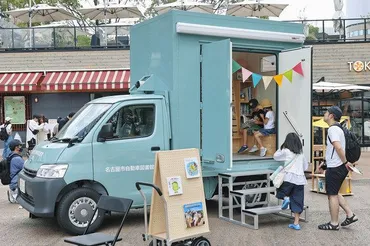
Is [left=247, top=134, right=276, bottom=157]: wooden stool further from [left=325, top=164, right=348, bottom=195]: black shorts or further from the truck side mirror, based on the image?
the truck side mirror

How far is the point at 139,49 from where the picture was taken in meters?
9.04

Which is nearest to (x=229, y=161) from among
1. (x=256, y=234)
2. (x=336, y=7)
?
(x=256, y=234)

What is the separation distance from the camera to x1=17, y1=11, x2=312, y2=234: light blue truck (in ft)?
23.7

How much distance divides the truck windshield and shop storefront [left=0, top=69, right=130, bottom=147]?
1072 cm

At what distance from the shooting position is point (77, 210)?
23.8ft

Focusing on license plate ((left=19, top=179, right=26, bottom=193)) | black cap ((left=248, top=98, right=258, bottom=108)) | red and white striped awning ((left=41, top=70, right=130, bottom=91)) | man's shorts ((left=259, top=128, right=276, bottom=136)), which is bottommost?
license plate ((left=19, top=179, right=26, bottom=193))

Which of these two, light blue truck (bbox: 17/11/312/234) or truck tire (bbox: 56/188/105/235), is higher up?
light blue truck (bbox: 17/11/312/234)

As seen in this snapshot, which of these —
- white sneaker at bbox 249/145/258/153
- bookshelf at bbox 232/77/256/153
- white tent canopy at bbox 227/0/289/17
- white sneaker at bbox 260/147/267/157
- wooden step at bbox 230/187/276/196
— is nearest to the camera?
wooden step at bbox 230/187/276/196

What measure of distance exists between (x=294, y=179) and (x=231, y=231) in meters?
1.27

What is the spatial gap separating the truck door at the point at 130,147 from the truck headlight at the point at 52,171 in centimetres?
48

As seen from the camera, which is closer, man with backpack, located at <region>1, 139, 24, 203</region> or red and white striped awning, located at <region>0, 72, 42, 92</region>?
man with backpack, located at <region>1, 139, 24, 203</region>

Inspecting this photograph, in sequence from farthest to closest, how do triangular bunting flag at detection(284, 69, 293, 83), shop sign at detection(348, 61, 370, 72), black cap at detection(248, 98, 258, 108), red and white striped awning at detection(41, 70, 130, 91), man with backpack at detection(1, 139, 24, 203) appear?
1. shop sign at detection(348, 61, 370, 72)
2. red and white striped awning at detection(41, 70, 130, 91)
3. black cap at detection(248, 98, 258, 108)
4. man with backpack at detection(1, 139, 24, 203)
5. triangular bunting flag at detection(284, 69, 293, 83)

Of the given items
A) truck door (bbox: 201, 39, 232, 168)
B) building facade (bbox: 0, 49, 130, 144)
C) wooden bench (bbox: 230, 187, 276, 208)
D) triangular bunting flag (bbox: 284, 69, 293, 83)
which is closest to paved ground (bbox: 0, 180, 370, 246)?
wooden bench (bbox: 230, 187, 276, 208)

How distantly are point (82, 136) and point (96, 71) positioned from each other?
1239 centimetres
